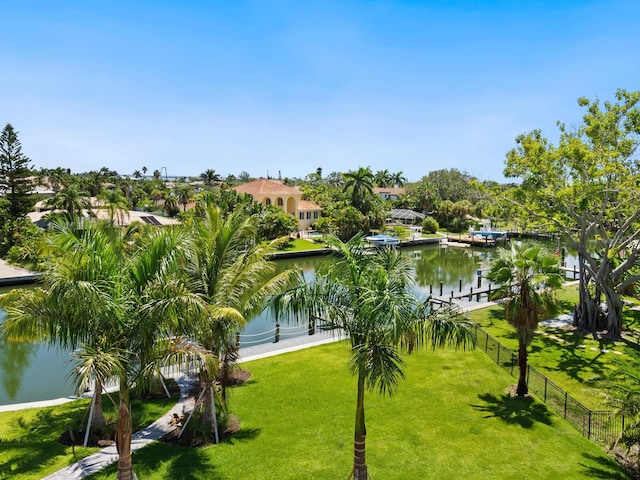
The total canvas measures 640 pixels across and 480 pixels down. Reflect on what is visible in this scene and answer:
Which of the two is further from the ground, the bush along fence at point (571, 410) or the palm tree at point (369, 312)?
the palm tree at point (369, 312)

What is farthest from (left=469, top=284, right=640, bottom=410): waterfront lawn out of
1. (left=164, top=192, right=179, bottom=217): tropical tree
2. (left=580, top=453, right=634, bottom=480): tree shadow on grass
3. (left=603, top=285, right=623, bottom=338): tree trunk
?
(left=164, top=192, right=179, bottom=217): tropical tree

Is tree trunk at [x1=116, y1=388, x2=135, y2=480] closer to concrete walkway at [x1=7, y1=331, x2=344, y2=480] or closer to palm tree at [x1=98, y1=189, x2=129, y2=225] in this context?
concrete walkway at [x1=7, y1=331, x2=344, y2=480]

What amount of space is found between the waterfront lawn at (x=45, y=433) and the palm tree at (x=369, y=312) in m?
5.57

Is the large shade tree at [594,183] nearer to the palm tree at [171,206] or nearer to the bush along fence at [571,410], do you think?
the bush along fence at [571,410]

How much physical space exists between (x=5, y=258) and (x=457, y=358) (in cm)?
3556

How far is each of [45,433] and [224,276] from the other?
5456 mm

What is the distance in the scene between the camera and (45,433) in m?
10.5

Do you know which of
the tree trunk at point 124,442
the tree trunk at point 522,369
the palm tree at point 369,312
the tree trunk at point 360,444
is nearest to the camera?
the palm tree at point 369,312

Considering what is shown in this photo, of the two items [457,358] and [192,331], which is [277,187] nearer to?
[457,358]

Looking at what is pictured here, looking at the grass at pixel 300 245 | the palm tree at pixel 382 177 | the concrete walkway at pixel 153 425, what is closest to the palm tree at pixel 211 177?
the palm tree at pixel 382 177

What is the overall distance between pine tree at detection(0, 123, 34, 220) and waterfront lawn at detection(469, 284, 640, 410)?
3853 cm

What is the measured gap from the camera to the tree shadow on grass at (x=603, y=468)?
9.30 metres

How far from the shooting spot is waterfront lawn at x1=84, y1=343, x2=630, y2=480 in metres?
9.36

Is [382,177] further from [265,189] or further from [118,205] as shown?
[118,205]
